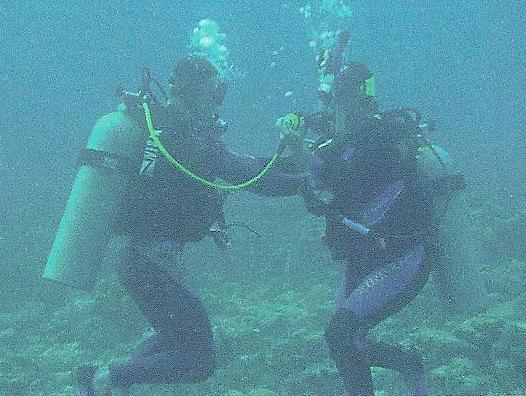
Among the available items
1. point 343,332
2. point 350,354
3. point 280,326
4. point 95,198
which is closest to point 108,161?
point 95,198

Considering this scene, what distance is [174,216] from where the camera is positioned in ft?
12.8

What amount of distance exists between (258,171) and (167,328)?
58.7 inches

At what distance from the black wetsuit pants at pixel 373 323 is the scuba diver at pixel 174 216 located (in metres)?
1.06

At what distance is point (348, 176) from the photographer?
3.85 metres

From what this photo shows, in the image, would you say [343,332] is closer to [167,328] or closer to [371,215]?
[371,215]

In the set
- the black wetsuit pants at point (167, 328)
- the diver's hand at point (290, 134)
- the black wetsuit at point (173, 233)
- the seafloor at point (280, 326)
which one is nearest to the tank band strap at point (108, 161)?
the black wetsuit at point (173, 233)

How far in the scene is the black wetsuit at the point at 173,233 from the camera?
12.4ft

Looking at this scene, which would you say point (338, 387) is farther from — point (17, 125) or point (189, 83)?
point (17, 125)

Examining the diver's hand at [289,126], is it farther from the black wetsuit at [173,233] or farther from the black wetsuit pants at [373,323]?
the black wetsuit pants at [373,323]

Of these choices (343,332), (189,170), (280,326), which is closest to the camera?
(343,332)

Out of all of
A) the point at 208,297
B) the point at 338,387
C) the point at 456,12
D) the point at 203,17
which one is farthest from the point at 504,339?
the point at 456,12

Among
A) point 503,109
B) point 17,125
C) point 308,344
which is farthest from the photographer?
point 503,109

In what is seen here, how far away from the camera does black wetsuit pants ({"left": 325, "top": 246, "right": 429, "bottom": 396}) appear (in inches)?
133

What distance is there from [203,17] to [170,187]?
314ft
